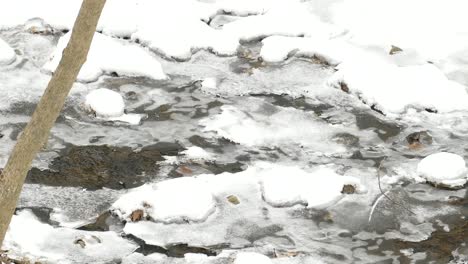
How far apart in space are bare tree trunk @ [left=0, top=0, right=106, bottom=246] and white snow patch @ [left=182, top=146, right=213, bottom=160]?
2.38 m

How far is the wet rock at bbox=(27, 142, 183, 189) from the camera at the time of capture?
192 inches

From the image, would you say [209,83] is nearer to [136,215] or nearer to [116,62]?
[116,62]

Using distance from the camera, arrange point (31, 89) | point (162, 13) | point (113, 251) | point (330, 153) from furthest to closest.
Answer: point (162, 13)
point (31, 89)
point (330, 153)
point (113, 251)

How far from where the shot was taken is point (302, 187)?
4.81m

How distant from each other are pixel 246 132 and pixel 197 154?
1.51 ft

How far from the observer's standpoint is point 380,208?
4734 mm

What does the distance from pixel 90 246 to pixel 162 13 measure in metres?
3.27

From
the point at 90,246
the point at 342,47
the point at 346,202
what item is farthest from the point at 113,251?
the point at 342,47

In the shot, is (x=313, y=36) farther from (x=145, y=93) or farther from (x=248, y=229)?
(x=248, y=229)

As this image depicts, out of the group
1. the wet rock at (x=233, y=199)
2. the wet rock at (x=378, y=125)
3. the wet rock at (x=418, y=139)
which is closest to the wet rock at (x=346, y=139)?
the wet rock at (x=378, y=125)

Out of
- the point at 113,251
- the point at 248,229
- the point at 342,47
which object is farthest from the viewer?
the point at 342,47

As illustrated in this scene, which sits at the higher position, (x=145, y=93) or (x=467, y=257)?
(x=467, y=257)

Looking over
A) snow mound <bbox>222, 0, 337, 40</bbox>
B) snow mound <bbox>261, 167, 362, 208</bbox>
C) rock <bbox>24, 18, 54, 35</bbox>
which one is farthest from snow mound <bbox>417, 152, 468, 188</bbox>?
rock <bbox>24, 18, 54, 35</bbox>

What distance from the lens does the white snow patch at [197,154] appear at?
17.0 ft
